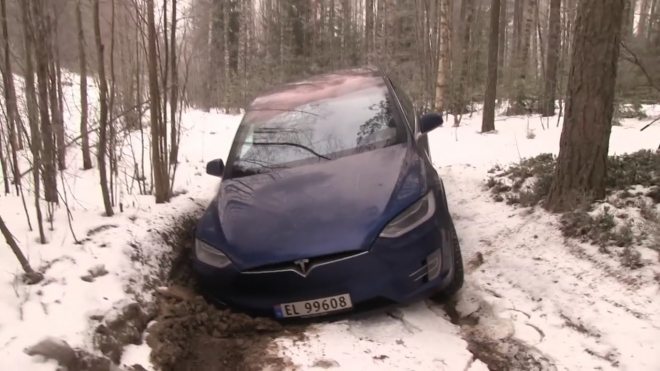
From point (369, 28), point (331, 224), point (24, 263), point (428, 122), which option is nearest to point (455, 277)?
point (331, 224)

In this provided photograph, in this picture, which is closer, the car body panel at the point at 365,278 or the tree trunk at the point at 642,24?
the car body panel at the point at 365,278

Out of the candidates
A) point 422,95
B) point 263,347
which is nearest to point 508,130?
point 422,95

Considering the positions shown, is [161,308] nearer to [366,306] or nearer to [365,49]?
[366,306]

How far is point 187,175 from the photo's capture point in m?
7.02

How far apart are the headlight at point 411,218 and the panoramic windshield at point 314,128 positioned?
780mm

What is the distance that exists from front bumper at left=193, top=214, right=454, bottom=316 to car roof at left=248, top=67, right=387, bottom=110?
184cm

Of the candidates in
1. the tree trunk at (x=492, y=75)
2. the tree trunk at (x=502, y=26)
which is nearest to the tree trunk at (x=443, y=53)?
the tree trunk at (x=492, y=75)

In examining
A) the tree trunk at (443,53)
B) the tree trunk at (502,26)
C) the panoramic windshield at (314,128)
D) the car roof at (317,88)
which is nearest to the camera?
the panoramic windshield at (314,128)

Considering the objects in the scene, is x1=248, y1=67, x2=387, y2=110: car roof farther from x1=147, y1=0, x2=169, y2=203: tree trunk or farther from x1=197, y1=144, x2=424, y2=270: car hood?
x1=197, y1=144, x2=424, y2=270: car hood

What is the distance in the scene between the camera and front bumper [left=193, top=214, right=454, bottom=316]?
2.82 metres

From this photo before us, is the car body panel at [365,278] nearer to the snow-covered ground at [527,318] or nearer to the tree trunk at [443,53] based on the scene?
the snow-covered ground at [527,318]

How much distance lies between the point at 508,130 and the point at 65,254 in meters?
8.84

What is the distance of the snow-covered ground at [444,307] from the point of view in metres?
2.57

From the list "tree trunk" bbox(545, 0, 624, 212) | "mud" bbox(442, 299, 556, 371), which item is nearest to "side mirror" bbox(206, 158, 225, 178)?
"mud" bbox(442, 299, 556, 371)
